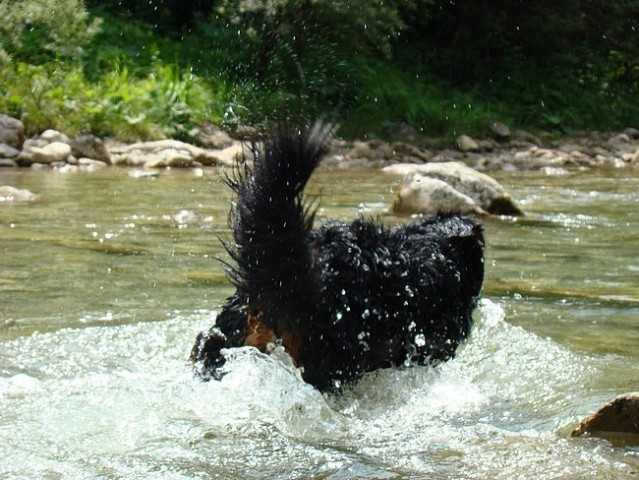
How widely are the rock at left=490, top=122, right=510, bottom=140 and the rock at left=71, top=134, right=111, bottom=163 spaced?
29.4 feet

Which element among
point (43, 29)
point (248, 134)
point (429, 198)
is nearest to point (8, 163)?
point (43, 29)

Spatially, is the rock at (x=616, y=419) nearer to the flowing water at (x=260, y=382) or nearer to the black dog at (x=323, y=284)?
the flowing water at (x=260, y=382)

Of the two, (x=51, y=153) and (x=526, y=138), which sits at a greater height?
(x=51, y=153)

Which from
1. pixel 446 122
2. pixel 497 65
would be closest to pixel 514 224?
pixel 446 122

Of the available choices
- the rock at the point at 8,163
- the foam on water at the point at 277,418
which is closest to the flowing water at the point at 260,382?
the foam on water at the point at 277,418

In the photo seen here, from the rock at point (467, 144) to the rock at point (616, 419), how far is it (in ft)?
52.8

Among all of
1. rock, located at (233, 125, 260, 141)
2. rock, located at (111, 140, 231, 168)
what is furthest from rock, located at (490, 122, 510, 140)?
rock, located at (233, 125, 260, 141)

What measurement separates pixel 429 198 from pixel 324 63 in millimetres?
11418

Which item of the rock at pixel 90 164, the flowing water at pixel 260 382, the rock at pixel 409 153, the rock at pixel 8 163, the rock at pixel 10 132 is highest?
the flowing water at pixel 260 382

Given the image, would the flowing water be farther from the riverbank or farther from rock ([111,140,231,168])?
rock ([111,140,231,168])

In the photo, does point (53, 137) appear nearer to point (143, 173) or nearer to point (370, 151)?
point (143, 173)

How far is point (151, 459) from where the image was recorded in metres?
3.25

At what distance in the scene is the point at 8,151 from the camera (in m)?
13.8

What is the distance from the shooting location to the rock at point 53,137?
14.9 metres
